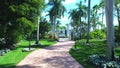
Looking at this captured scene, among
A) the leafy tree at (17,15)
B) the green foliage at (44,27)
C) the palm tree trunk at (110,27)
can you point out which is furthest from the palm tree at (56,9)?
the palm tree trunk at (110,27)

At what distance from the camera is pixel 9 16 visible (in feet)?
53.2

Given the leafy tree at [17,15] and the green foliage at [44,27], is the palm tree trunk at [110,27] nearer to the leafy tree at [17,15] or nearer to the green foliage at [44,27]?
the leafy tree at [17,15]

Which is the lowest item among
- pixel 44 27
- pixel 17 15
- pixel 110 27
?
pixel 110 27

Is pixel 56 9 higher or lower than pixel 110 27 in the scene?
higher

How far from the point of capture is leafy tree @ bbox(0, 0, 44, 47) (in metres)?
16.0

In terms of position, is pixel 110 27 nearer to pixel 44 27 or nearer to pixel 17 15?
pixel 17 15

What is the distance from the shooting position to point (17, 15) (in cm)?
1633

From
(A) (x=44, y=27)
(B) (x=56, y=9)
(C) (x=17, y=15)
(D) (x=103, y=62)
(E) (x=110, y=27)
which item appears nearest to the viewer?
(D) (x=103, y=62)

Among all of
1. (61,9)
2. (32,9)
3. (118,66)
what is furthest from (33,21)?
(61,9)

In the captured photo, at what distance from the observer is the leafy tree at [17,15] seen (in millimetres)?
15984

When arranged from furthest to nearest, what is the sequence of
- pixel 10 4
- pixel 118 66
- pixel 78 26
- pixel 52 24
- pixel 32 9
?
1. pixel 78 26
2. pixel 52 24
3. pixel 32 9
4. pixel 10 4
5. pixel 118 66

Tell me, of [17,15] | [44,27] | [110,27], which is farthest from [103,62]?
[44,27]

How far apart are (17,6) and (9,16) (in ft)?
2.38

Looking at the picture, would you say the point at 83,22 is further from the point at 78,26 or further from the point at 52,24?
the point at 52,24
